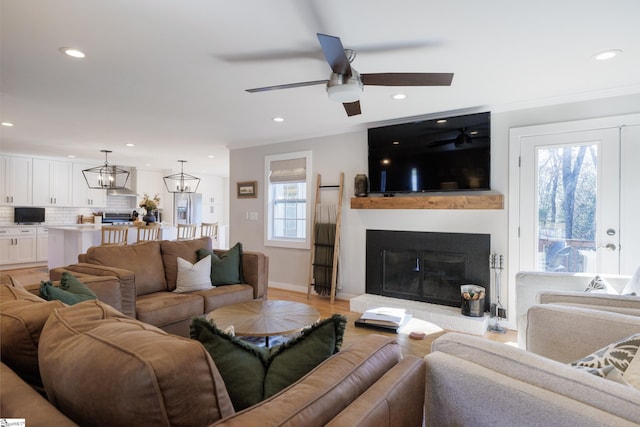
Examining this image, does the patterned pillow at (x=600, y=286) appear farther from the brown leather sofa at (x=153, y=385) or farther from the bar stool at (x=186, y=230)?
the bar stool at (x=186, y=230)

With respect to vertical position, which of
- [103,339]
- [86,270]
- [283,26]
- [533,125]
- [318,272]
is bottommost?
[318,272]

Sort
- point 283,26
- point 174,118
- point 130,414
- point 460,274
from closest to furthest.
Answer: point 130,414
point 283,26
point 460,274
point 174,118

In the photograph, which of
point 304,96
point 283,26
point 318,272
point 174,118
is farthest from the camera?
point 318,272

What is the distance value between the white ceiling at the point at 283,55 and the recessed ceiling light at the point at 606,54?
52mm

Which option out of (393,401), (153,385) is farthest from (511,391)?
(153,385)

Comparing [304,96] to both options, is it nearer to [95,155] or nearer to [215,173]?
[95,155]

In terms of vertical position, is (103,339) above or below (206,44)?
below

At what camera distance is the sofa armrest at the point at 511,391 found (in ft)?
2.37

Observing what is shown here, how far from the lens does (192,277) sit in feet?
10.9

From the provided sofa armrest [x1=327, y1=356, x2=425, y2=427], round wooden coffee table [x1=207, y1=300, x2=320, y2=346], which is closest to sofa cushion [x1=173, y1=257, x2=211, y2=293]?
round wooden coffee table [x1=207, y1=300, x2=320, y2=346]

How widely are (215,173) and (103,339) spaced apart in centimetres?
985

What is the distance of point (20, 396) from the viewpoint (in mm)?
742

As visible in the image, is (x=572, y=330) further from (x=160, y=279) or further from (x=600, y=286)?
(x=160, y=279)

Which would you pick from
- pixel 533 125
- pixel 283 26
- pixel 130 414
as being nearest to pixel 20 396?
pixel 130 414
